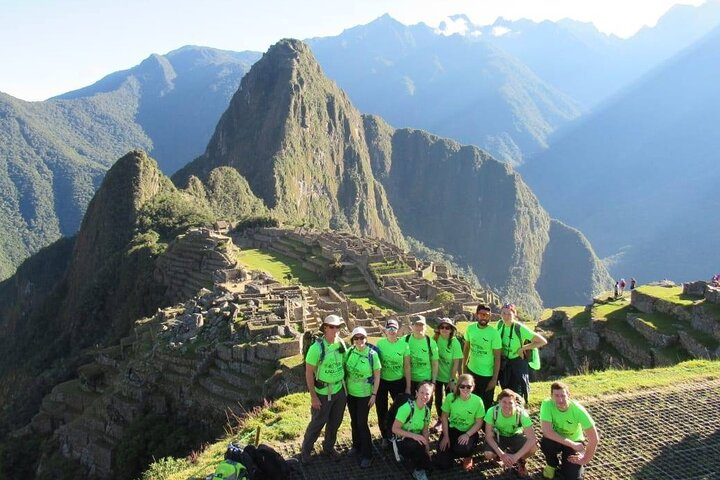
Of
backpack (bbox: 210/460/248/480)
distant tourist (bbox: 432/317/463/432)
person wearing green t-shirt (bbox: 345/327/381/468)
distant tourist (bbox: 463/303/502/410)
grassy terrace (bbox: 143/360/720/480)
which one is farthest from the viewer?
grassy terrace (bbox: 143/360/720/480)

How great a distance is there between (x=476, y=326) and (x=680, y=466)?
3.53m

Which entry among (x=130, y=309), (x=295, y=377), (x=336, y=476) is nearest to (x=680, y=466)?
(x=336, y=476)

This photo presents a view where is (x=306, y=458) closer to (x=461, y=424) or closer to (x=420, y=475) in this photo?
(x=420, y=475)

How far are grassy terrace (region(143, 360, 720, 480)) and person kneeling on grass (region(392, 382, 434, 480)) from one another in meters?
1.86

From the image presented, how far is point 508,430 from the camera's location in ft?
26.9

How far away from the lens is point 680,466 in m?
8.51

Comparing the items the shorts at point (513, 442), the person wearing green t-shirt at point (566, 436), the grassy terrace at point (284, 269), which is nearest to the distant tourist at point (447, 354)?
the shorts at point (513, 442)

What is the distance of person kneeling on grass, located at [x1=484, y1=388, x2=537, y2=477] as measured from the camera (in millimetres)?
8102

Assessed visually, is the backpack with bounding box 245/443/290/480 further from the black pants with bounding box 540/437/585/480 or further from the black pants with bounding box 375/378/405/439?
the black pants with bounding box 540/437/585/480

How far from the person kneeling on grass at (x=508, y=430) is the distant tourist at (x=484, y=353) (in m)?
0.94

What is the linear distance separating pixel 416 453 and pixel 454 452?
571 mm

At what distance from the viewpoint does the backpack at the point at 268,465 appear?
787cm

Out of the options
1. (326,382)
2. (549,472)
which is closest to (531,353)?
(549,472)

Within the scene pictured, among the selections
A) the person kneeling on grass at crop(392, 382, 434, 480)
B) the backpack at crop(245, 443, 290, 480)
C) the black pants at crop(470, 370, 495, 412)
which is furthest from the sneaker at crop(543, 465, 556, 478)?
the backpack at crop(245, 443, 290, 480)
